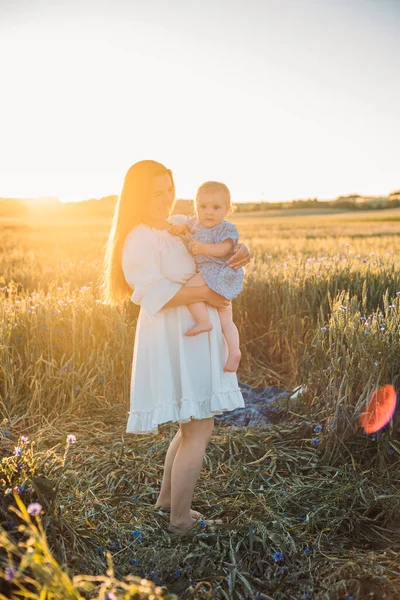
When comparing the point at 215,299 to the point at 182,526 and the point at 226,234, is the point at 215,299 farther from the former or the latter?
the point at 182,526

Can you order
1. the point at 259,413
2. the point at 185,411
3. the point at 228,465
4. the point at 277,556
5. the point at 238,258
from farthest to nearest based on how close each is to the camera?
the point at 259,413 → the point at 228,465 → the point at 238,258 → the point at 185,411 → the point at 277,556

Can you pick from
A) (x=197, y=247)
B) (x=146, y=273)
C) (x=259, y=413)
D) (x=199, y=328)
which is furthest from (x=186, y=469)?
(x=259, y=413)

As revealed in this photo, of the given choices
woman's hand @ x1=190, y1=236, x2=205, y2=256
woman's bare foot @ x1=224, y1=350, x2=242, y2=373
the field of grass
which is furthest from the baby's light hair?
the field of grass

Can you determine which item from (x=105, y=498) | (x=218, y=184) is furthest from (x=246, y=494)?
(x=218, y=184)

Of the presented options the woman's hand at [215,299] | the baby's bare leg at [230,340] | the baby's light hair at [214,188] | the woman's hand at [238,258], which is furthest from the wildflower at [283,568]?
the baby's light hair at [214,188]

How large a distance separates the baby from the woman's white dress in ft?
0.18

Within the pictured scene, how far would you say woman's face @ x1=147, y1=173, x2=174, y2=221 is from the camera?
105 inches

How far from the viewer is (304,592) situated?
228cm

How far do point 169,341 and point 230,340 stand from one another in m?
0.30

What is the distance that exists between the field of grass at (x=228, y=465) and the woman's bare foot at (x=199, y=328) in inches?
29.1

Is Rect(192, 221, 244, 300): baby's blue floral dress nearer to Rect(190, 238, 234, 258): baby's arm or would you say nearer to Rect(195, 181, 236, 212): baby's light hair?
Rect(190, 238, 234, 258): baby's arm

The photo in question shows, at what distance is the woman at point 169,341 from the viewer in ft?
8.59

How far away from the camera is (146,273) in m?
2.62

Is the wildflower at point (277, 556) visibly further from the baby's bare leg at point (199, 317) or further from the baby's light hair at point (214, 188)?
the baby's light hair at point (214, 188)
